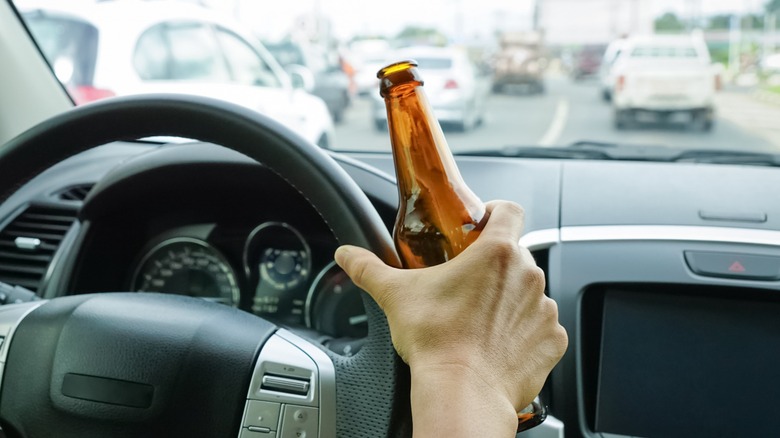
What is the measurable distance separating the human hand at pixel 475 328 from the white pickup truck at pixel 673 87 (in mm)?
4582

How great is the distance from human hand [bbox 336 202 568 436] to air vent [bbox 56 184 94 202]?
1755mm

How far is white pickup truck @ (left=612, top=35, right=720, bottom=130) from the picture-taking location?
622cm

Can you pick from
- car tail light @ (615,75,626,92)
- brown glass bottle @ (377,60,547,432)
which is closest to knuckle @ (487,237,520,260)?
brown glass bottle @ (377,60,547,432)

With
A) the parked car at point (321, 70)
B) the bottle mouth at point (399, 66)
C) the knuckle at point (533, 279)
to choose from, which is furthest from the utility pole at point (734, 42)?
the knuckle at point (533, 279)

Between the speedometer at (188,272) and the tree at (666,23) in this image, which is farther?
the tree at (666,23)

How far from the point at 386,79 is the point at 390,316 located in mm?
349

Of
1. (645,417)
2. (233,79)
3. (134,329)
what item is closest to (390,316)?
(134,329)

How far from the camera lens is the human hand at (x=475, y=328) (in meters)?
1.12

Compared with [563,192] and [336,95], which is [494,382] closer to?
[563,192]

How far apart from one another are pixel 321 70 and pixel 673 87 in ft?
18.7

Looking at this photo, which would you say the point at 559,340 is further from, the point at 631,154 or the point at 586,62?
the point at 586,62

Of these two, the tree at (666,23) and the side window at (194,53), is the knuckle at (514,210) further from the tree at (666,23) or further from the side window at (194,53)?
the tree at (666,23)

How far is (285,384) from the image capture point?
1.47 metres

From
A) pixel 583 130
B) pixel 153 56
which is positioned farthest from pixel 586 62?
pixel 153 56
